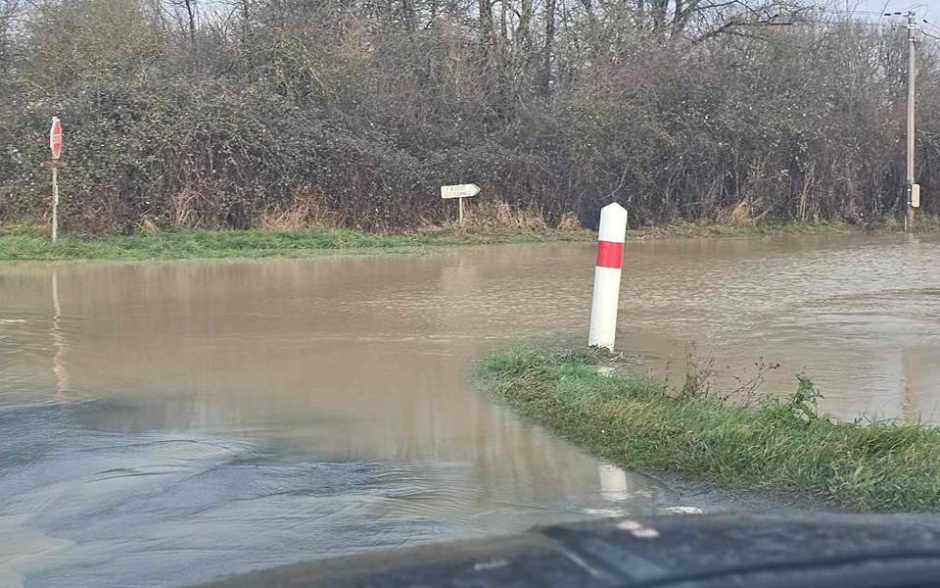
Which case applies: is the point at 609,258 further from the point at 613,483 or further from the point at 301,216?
the point at 301,216

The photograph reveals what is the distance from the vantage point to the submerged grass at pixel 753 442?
460 centimetres

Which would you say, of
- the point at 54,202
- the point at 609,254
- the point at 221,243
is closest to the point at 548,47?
the point at 221,243

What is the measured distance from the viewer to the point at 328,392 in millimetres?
6969

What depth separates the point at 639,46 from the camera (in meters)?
24.9

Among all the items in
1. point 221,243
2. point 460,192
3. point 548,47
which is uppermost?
point 548,47

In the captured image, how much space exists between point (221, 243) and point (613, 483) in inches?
537

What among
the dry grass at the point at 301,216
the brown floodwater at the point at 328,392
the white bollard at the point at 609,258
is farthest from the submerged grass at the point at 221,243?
the white bollard at the point at 609,258

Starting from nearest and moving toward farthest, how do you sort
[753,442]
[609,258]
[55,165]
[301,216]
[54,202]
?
[753,442], [609,258], [55,165], [54,202], [301,216]

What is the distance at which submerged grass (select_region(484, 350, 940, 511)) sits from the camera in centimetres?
460

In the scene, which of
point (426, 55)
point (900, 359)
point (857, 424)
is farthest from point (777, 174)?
point (857, 424)

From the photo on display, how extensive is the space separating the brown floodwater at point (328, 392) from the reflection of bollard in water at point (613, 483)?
0.02 meters

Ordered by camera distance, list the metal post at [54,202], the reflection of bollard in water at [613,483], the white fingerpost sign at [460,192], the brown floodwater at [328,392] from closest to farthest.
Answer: the brown floodwater at [328,392]
the reflection of bollard in water at [613,483]
the metal post at [54,202]
the white fingerpost sign at [460,192]

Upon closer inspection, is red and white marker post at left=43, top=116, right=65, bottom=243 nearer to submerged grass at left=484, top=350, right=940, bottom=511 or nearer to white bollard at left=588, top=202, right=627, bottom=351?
white bollard at left=588, top=202, right=627, bottom=351

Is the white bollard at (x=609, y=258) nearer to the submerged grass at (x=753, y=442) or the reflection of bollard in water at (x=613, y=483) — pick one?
the submerged grass at (x=753, y=442)
